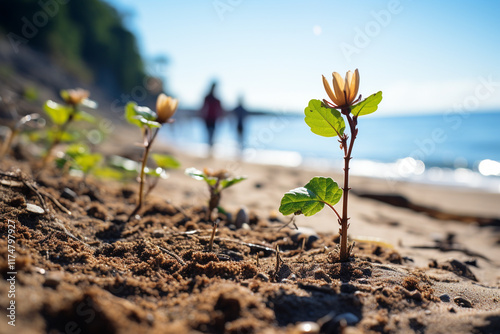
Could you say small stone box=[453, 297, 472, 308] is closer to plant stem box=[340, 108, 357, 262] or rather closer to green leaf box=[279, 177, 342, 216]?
plant stem box=[340, 108, 357, 262]

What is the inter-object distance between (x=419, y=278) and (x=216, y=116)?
32.3 ft

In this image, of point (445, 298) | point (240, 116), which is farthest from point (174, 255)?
point (240, 116)

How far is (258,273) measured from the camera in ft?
5.28

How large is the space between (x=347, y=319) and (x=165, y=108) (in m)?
1.61

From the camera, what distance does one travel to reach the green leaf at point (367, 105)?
63.7 inches

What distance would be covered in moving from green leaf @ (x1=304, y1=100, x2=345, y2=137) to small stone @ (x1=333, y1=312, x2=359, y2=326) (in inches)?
33.6

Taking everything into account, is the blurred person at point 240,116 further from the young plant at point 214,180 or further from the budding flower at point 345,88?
the budding flower at point 345,88

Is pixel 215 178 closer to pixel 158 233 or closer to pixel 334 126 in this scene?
pixel 158 233

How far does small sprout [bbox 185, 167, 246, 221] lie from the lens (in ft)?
7.06

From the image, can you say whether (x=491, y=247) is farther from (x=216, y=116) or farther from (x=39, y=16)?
(x=39, y=16)

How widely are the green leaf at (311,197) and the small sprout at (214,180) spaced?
0.52 meters

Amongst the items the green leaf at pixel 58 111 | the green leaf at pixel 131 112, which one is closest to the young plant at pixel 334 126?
the green leaf at pixel 131 112

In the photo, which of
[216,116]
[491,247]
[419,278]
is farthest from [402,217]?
[216,116]

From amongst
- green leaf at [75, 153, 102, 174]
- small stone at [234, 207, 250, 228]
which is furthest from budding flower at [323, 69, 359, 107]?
green leaf at [75, 153, 102, 174]
